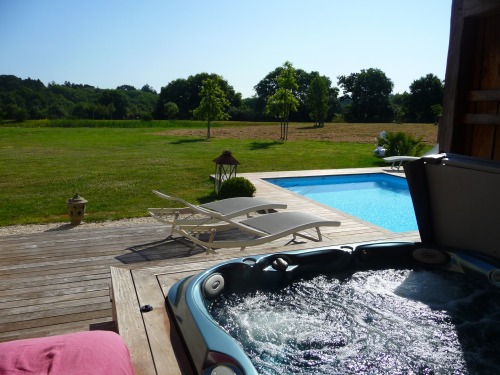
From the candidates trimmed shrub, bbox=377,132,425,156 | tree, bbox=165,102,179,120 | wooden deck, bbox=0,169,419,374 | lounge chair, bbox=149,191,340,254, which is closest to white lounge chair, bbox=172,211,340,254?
lounge chair, bbox=149,191,340,254

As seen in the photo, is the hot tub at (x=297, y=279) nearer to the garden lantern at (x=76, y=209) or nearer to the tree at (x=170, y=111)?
the garden lantern at (x=76, y=209)

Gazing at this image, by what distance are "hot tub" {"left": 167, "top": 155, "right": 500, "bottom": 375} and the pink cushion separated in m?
0.33

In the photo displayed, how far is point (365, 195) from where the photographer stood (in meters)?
8.33

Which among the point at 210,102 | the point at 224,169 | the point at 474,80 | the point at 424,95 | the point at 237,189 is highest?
the point at 424,95

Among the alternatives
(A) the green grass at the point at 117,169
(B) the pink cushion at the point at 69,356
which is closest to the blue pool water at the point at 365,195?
(A) the green grass at the point at 117,169

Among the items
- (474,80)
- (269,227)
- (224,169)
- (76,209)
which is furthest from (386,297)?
(224,169)

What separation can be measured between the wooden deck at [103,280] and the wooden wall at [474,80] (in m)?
1.16

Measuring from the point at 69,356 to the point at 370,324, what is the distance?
175 centimetres

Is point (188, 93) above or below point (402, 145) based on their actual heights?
above

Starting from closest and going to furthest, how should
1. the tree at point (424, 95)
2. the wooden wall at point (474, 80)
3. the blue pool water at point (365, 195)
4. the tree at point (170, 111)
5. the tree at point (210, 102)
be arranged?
the wooden wall at point (474, 80)
the blue pool water at point (365, 195)
the tree at point (210, 102)
the tree at point (424, 95)
the tree at point (170, 111)

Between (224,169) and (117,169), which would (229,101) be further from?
(224,169)

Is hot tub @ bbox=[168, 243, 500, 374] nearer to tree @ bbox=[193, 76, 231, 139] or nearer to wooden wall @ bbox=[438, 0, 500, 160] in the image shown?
wooden wall @ bbox=[438, 0, 500, 160]

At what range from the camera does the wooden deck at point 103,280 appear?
1925 millimetres

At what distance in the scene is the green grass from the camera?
21.2 ft
